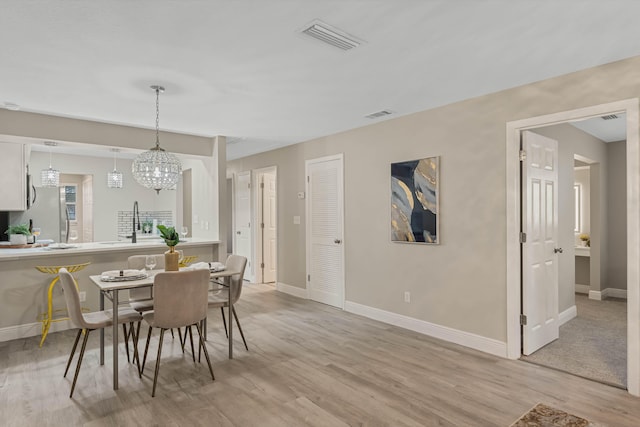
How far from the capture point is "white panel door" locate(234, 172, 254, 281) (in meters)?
7.04

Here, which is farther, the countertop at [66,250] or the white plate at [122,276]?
the countertop at [66,250]

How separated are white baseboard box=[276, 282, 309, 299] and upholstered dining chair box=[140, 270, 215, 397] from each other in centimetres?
295

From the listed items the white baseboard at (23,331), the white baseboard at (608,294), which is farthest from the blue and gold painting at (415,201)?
the white baseboard at (23,331)

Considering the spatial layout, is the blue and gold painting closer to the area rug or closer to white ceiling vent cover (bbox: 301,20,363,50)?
white ceiling vent cover (bbox: 301,20,363,50)

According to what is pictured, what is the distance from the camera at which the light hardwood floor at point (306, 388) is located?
2498 mm

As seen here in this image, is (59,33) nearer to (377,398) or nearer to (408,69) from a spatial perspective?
(408,69)

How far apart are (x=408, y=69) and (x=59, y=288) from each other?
4457mm

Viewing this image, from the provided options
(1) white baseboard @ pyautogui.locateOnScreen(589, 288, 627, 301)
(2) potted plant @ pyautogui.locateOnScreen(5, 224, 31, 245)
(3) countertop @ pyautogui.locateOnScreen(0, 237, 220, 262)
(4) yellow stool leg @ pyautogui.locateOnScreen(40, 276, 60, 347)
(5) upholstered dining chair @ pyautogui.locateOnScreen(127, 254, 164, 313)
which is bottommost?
(1) white baseboard @ pyautogui.locateOnScreen(589, 288, 627, 301)

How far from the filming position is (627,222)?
286 cm

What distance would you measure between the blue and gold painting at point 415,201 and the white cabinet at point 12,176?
4.41m

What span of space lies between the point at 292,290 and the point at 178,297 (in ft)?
11.1

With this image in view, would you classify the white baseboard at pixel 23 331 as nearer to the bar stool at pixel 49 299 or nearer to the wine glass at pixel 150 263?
the bar stool at pixel 49 299

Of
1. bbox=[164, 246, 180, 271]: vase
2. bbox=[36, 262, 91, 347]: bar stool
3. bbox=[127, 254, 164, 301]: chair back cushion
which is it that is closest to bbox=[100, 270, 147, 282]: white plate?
bbox=[164, 246, 180, 271]: vase

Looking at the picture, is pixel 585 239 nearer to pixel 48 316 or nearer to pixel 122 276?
pixel 122 276
